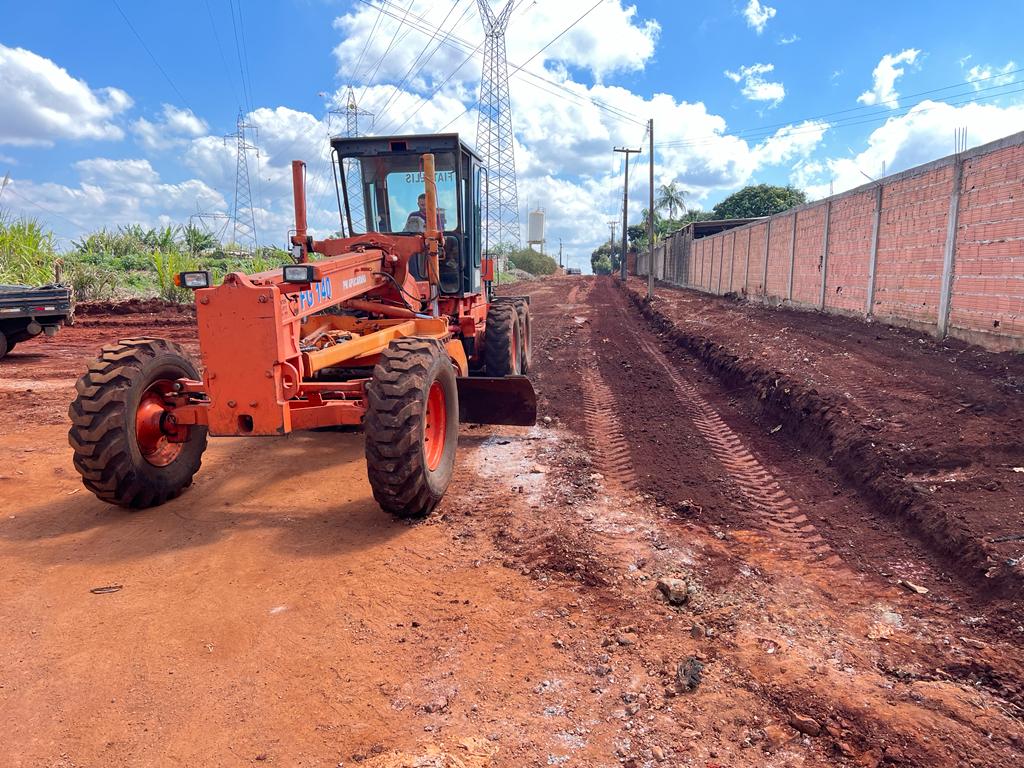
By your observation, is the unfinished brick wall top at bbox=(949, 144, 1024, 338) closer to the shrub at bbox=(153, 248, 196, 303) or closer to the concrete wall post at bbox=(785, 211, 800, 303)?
the concrete wall post at bbox=(785, 211, 800, 303)

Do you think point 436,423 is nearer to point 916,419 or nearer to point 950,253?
point 916,419

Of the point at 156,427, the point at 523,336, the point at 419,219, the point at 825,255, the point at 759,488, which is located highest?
the point at 419,219

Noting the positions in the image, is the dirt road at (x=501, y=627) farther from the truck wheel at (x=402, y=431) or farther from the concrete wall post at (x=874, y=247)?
the concrete wall post at (x=874, y=247)

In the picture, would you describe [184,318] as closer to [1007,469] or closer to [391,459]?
[391,459]

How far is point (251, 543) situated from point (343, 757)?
2.18 meters

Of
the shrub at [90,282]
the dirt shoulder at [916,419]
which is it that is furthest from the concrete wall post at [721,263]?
the shrub at [90,282]

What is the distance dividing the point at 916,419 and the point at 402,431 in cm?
496

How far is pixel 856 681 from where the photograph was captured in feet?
8.99

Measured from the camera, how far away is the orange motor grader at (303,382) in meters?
4.14

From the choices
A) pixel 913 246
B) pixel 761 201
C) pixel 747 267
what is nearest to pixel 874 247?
pixel 913 246

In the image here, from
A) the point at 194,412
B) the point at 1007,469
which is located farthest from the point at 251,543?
the point at 1007,469

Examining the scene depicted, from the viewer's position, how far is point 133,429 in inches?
171

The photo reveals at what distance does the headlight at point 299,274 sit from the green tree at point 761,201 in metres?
50.5

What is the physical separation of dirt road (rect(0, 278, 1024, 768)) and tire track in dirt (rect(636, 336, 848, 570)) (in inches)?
1.3
